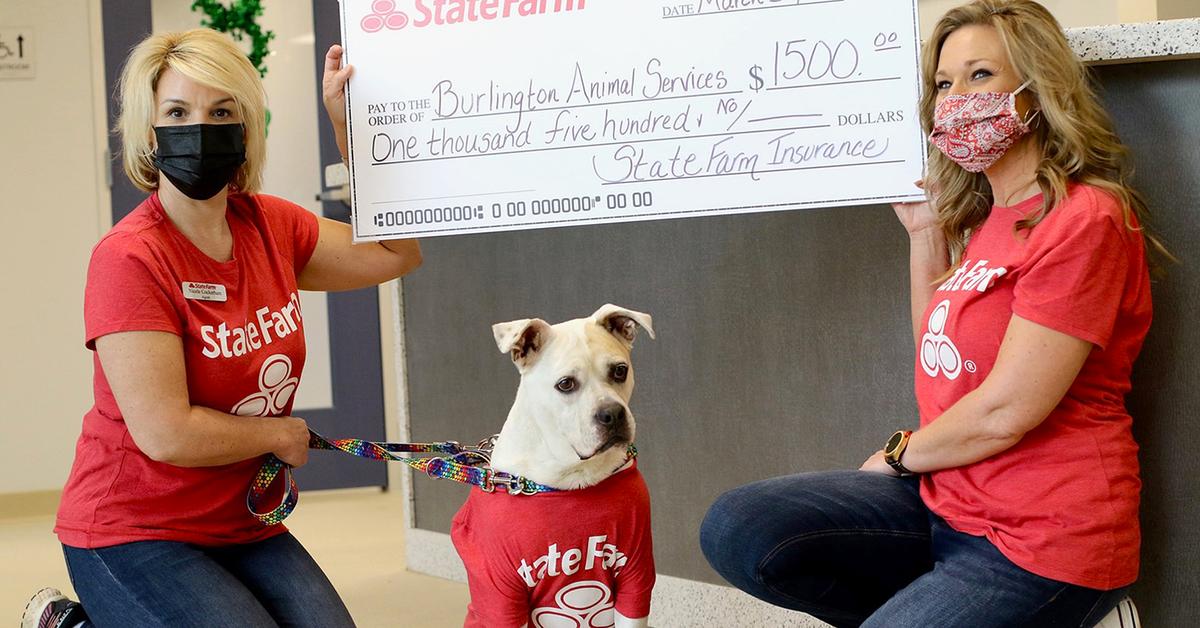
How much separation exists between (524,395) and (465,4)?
794 mm

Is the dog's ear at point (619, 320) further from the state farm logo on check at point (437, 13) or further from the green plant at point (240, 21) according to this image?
the green plant at point (240, 21)

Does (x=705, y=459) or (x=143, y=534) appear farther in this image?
(x=705, y=459)

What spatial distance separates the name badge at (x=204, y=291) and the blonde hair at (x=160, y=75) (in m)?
0.19

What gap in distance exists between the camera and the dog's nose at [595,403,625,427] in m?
2.03

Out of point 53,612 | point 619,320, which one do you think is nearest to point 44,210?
point 53,612

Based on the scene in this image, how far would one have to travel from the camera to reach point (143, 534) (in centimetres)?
191

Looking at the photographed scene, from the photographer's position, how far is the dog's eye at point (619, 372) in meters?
2.12

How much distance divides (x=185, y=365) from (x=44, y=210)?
11.8 feet

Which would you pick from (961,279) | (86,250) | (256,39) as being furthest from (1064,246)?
(86,250)

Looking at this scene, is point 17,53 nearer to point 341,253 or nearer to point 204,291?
point 341,253

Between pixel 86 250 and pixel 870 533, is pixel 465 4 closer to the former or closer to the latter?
pixel 870 533

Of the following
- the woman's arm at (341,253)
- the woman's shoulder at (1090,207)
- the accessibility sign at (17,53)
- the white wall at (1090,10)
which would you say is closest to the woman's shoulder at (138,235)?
the woman's arm at (341,253)

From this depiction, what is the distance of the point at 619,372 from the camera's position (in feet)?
6.98

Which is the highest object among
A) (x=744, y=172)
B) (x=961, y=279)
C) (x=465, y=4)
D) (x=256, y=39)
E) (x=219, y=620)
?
(x=256, y=39)
